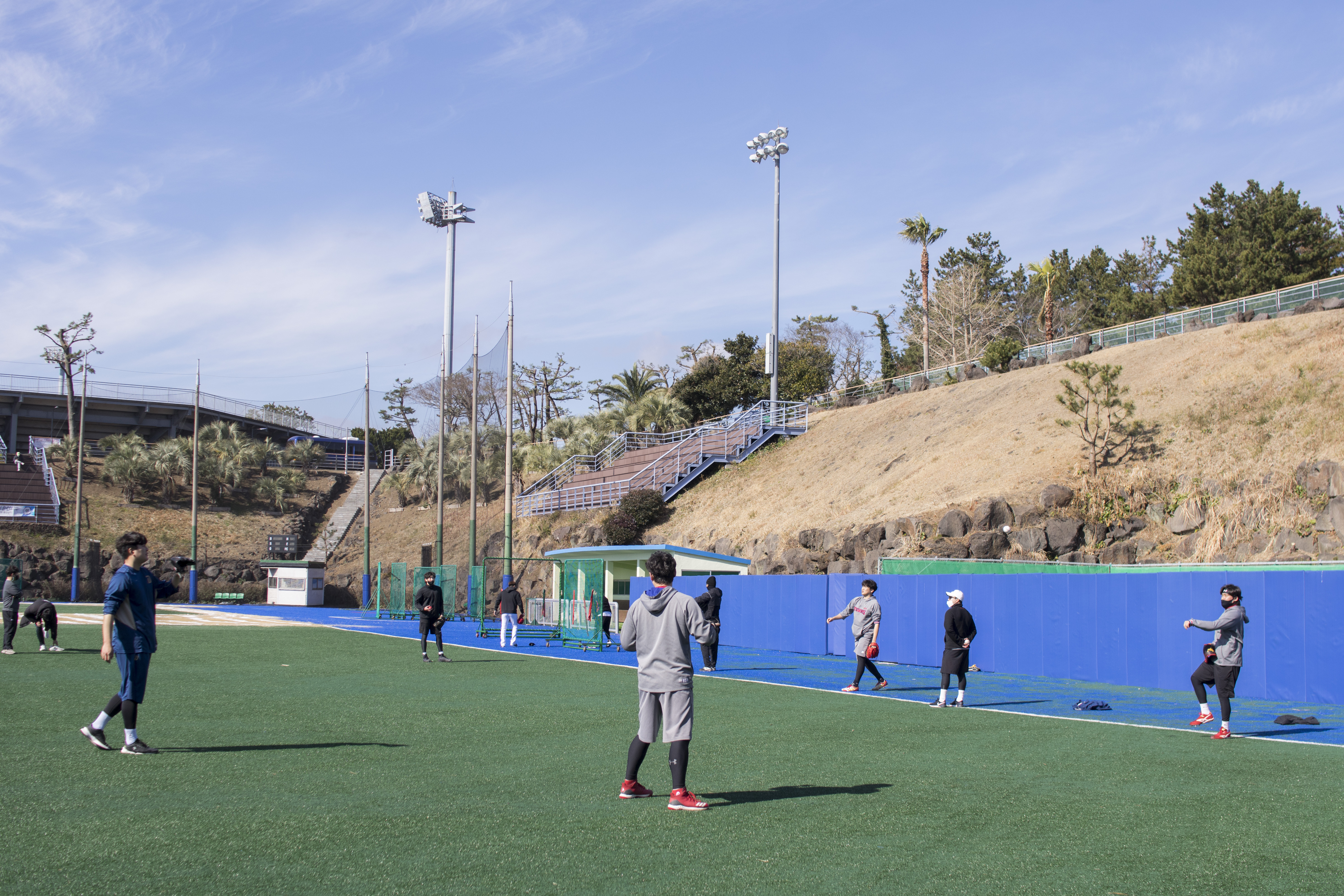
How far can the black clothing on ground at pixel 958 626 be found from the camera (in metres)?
13.5

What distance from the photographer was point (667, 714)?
273 inches

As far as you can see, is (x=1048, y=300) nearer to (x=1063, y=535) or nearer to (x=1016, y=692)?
(x=1063, y=535)

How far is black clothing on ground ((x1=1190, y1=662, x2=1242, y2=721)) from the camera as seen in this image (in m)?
10.9

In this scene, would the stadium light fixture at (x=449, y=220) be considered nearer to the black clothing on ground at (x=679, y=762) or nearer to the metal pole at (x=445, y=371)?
the metal pole at (x=445, y=371)

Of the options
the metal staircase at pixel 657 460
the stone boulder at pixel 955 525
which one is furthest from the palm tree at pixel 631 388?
the stone boulder at pixel 955 525

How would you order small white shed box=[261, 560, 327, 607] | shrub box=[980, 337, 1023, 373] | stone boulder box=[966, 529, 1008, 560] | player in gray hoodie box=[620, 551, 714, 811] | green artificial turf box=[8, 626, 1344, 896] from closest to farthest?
green artificial turf box=[8, 626, 1344, 896] → player in gray hoodie box=[620, 551, 714, 811] → stone boulder box=[966, 529, 1008, 560] → shrub box=[980, 337, 1023, 373] → small white shed box=[261, 560, 327, 607]

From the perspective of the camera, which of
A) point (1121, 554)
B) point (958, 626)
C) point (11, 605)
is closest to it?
point (958, 626)

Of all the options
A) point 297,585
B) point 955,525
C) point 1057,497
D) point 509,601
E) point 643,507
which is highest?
point 1057,497

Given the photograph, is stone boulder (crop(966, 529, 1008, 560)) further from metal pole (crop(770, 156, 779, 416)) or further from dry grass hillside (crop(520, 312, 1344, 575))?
metal pole (crop(770, 156, 779, 416))

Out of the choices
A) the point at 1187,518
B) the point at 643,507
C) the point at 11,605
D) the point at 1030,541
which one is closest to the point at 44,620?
the point at 11,605

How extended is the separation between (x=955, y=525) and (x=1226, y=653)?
2014 centimetres

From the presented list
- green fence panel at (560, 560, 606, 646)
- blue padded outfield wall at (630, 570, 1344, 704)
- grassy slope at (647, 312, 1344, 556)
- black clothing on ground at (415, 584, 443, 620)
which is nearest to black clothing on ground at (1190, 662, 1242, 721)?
blue padded outfield wall at (630, 570, 1344, 704)

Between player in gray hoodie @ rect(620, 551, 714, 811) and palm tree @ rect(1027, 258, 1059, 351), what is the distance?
48715 millimetres

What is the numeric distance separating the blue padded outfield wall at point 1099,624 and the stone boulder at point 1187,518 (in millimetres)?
9363
